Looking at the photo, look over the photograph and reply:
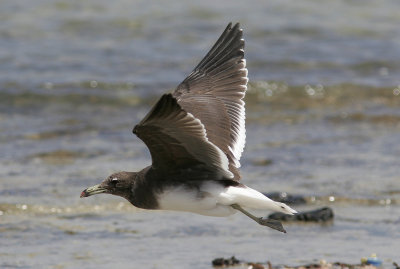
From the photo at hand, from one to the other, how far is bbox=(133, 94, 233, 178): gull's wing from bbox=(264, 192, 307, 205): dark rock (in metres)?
2.51

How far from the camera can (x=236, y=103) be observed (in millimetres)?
6352

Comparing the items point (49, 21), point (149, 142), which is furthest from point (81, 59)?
A: point (149, 142)

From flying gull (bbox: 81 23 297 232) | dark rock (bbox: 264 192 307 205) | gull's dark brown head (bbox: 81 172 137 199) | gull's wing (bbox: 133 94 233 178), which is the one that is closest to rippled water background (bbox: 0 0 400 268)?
dark rock (bbox: 264 192 307 205)

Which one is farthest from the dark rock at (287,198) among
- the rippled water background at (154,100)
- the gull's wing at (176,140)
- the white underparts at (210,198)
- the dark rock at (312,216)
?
the gull's wing at (176,140)

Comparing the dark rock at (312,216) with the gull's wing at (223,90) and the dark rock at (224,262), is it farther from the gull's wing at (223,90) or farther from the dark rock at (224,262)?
the gull's wing at (223,90)

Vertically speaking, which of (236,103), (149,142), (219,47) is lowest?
(149,142)

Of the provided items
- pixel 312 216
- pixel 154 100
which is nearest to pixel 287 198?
pixel 312 216

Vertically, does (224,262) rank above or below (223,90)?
below

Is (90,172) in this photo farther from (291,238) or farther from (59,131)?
(291,238)

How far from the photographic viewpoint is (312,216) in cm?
730

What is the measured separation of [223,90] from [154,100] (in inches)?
228

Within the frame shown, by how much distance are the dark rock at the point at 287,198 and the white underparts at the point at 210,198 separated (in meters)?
2.36

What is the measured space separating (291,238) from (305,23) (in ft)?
31.6

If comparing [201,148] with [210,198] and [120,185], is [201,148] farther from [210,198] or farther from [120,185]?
[120,185]
